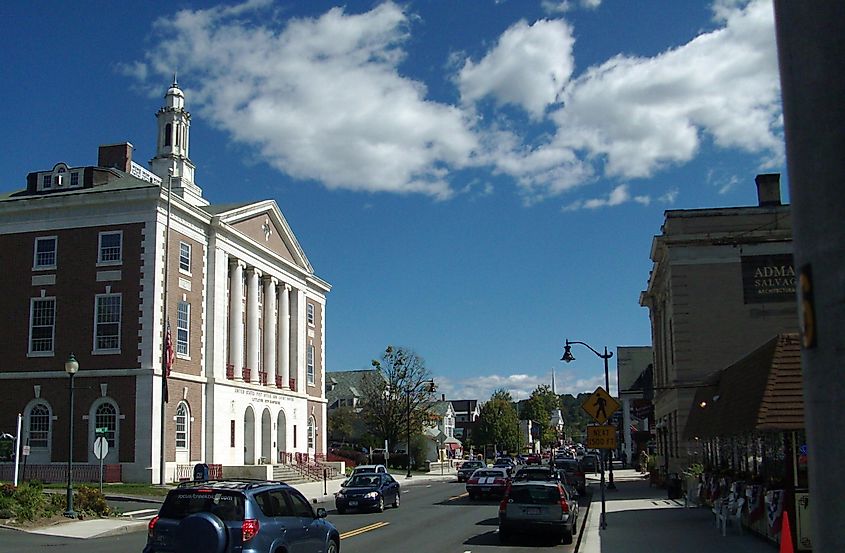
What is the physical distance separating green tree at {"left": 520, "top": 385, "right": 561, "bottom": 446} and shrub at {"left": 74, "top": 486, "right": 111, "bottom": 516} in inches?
4278

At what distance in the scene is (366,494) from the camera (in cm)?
3188

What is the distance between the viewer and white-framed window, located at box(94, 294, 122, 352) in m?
45.5

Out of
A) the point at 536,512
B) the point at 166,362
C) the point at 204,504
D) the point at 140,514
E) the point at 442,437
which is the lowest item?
the point at 442,437

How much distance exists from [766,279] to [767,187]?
7.25 meters

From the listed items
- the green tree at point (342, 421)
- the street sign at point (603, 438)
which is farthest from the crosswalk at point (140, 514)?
the green tree at point (342, 421)

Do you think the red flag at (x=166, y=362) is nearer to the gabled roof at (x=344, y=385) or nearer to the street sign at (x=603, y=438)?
the street sign at (x=603, y=438)

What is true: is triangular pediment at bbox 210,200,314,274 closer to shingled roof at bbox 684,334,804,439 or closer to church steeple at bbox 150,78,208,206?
church steeple at bbox 150,78,208,206

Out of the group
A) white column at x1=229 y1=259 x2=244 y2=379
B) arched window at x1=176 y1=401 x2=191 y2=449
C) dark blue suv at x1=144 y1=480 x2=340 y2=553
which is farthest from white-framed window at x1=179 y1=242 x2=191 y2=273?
dark blue suv at x1=144 y1=480 x2=340 y2=553

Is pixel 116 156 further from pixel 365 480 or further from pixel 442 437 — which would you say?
pixel 442 437

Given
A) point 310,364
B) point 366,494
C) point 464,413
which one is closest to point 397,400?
point 310,364

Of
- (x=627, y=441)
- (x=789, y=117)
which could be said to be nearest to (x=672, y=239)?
(x=789, y=117)

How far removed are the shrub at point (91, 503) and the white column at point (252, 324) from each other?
2654 centimetres

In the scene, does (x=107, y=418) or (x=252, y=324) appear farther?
(x=252, y=324)

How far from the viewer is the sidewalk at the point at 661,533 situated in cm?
1902
